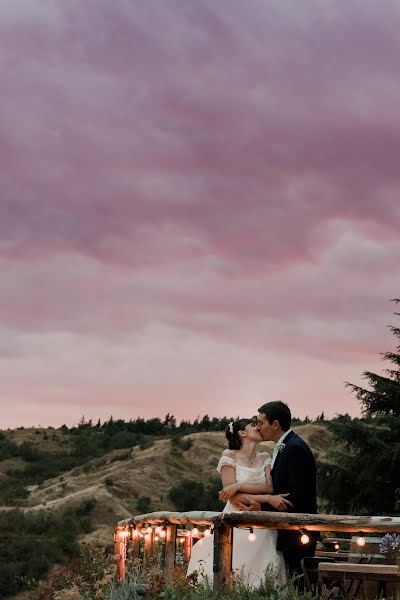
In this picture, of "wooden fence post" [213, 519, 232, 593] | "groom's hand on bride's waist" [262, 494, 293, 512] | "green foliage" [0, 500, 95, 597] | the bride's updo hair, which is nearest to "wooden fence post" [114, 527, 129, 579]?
the bride's updo hair

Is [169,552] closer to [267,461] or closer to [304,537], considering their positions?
[267,461]

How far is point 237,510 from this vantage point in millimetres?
9258

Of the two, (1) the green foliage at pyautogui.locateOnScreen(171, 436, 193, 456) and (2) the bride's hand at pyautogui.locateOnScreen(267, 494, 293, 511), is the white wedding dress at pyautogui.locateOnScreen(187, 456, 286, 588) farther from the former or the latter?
(1) the green foliage at pyautogui.locateOnScreen(171, 436, 193, 456)

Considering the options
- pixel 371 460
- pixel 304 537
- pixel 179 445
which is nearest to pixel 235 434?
pixel 304 537

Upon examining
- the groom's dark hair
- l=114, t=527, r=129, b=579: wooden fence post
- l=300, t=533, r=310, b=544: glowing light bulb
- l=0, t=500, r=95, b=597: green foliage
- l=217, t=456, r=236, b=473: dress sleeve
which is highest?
the groom's dark hair

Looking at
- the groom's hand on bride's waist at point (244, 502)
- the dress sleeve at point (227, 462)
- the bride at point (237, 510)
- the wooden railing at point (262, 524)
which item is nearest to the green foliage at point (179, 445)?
the wooden railing at point (262, 524)

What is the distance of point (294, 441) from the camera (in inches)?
348

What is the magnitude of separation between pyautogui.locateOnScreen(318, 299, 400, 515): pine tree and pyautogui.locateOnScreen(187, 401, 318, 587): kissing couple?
44.4 feet

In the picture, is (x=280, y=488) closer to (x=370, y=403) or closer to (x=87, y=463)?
(x=370, y=403)

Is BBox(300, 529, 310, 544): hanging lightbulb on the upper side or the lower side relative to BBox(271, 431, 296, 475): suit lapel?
lower

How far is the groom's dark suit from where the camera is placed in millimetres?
8781

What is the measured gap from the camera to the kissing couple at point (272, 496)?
880 centimetres

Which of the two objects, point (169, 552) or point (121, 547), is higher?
point (169, 552)

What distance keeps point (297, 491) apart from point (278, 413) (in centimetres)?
78
